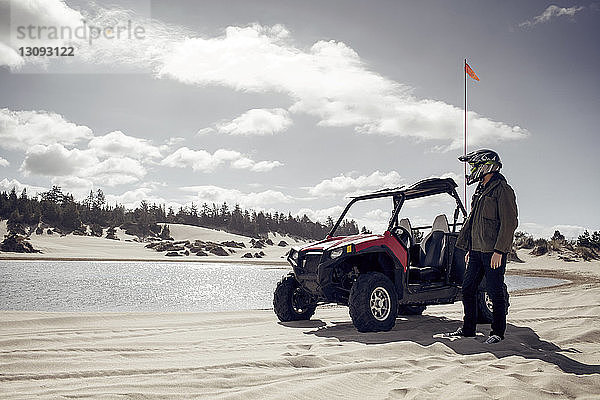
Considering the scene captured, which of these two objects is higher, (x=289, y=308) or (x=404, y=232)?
(x=404, y=232)

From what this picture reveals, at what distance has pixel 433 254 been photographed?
812cm

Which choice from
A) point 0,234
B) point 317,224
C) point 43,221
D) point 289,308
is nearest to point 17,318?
point 289,308

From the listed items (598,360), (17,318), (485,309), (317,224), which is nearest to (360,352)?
(598,360)

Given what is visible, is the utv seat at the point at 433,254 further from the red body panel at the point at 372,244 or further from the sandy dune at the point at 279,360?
the sandy dune at the point at 279,360

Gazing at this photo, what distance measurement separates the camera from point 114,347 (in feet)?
16.6

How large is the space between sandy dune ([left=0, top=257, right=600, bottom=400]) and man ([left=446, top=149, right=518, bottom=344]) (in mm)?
328

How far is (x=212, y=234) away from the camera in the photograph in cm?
5919

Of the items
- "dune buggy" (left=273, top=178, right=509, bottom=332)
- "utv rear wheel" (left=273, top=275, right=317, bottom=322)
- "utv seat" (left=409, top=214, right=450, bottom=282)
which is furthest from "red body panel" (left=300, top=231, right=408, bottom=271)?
→ "utv rear wheel" (left=273, top=275, right=317, bottom=322)

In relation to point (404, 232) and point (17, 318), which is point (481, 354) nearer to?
point (404, 232)

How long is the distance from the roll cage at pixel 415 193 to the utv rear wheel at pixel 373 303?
1.01 metres

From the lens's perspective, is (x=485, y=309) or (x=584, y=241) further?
(x=584, y=241)

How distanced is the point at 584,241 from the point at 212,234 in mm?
38340

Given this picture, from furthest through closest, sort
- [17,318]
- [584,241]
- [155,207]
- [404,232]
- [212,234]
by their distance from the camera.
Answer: [155,207] → [212,234] → [584,241] → [404,232] → [17,318]

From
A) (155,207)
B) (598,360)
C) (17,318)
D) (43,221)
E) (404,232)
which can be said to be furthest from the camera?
(155,207)
